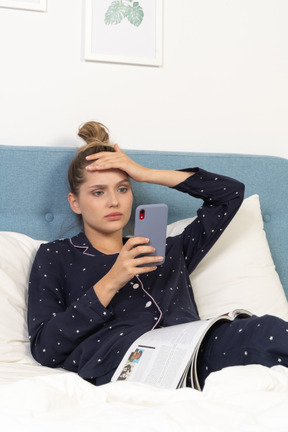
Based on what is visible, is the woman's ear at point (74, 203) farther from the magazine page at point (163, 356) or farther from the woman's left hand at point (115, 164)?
the magazine page at point (163, 356)

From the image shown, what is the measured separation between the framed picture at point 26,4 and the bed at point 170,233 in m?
0.49

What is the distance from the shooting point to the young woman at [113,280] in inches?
53.6

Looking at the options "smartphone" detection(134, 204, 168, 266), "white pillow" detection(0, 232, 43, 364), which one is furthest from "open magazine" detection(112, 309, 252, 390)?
"white pillow" detection(0, 232, 43, 364)

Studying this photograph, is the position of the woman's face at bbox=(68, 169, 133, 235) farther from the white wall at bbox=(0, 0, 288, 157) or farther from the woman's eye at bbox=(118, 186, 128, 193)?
the white wall at bbox=(0, 0, 288, 157)

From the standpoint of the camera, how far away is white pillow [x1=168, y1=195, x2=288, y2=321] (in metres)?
1.74

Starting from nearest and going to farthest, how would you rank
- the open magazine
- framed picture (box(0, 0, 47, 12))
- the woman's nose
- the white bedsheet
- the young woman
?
1. the white bedsheet
2. the open magazine
3. the young woman
4. the woman's nose
5. framed picture (box(0, 0, 47, 12))

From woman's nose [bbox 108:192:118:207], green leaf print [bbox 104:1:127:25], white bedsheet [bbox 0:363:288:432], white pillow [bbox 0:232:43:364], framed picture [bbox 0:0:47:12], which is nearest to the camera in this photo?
white bedsheet [bbox 0:363:288:432]

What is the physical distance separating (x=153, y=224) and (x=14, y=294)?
16.8 inches

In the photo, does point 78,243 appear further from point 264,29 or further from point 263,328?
point 264,29

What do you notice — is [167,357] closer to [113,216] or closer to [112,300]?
[112,300]

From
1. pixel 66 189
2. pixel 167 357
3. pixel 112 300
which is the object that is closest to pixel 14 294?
pixel 112 300

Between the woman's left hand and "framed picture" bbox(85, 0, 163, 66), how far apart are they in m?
0.50

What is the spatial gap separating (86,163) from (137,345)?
572 mm

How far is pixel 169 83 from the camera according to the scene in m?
2.13
